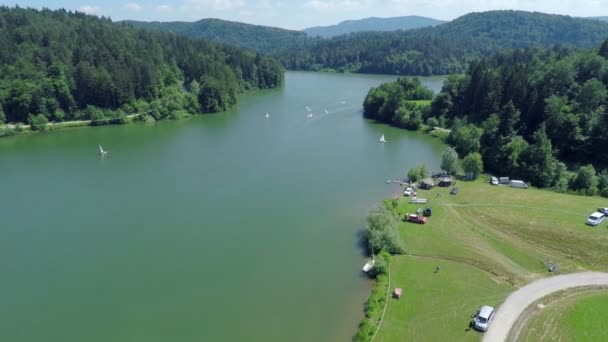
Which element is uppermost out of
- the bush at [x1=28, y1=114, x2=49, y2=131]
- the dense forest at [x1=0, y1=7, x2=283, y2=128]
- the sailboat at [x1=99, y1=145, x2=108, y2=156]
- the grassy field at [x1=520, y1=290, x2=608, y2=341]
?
the dense forest at [x1=0, y1=7, x2=283, y2=128]

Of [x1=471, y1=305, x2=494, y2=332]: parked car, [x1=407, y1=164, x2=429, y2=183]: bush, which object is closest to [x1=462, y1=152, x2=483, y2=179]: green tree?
[x1=407, y1=164, x2=429, y2=183]: bush

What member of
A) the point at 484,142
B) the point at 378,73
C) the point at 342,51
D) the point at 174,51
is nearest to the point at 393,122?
the point at 484,142

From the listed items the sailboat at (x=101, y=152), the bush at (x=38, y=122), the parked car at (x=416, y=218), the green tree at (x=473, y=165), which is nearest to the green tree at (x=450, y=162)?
the green tree at (x=473, y=165)

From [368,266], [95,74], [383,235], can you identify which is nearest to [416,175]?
[383,235]

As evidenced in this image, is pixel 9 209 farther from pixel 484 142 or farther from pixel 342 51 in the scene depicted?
pixel 342 51

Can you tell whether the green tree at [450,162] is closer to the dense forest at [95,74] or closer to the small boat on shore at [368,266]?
the small boat on shore at [368,266]

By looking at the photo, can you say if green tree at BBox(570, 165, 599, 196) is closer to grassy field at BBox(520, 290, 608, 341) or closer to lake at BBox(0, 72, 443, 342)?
lake at BBox(0, 72, 443, 342)
